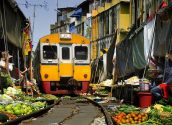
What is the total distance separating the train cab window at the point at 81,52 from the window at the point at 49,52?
112 cm

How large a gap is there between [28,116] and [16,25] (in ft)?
49.7

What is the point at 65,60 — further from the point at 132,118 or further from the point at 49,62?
the point at 132,118

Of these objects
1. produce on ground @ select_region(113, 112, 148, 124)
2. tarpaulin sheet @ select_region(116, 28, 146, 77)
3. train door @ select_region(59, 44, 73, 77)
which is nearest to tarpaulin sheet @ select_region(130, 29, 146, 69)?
tarpaulin sheet @ select_region(116, 28, 146, 77)

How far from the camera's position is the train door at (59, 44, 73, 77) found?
947 inches

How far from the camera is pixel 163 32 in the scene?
16.4 metres

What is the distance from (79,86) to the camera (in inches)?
950

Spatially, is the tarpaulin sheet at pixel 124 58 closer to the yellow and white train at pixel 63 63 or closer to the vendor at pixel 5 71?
the yellow and white train at pixel 63 63

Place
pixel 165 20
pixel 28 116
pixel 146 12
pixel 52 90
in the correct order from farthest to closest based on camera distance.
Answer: pixel 146 12 → pixel 52 90 → pixel 165 20 → pixel 28 116

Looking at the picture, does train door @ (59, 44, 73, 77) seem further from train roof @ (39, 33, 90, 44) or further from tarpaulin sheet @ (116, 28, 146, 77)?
tarpaulin sheet @ (116, 28, 146, 77)

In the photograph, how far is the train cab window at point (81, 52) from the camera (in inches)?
958

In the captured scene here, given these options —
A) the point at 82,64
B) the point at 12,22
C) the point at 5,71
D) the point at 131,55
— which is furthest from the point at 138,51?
the point at 12,22

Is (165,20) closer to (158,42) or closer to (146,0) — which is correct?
(158,42)

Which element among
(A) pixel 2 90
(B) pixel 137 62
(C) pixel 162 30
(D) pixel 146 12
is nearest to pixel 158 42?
(C) pixel 162 30

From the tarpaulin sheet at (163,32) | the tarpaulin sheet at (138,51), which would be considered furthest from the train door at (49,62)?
the tarpaulin sheet at (163,32)
